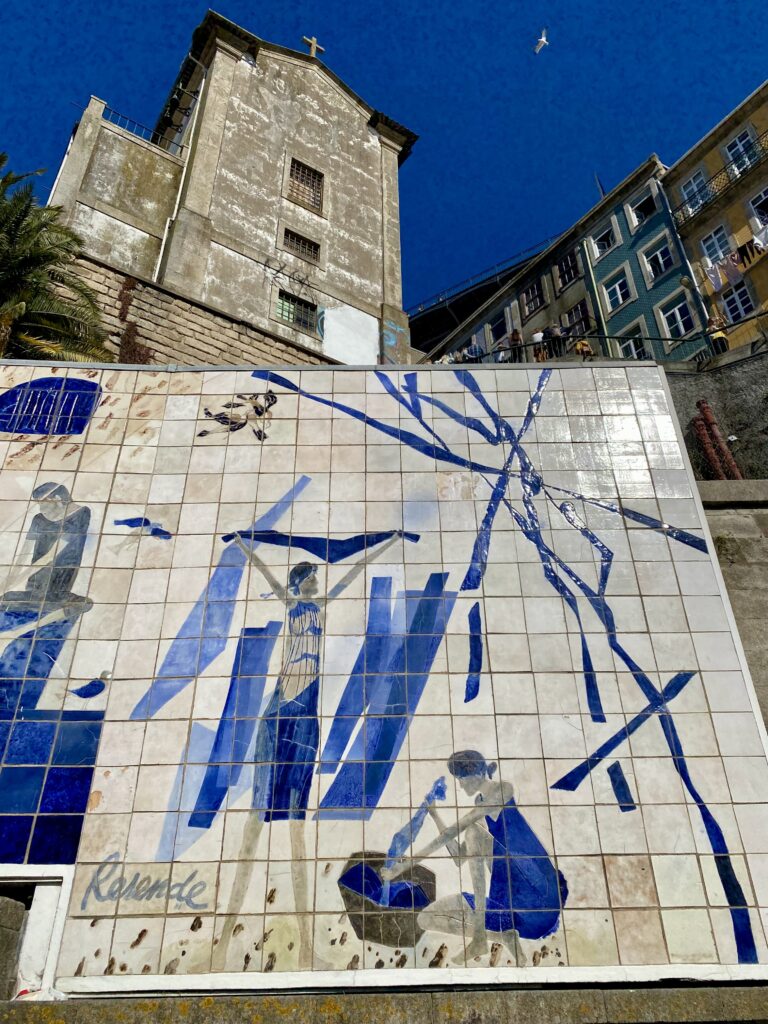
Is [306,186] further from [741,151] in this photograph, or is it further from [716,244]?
[741,151]

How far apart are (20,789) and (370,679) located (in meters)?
3.83

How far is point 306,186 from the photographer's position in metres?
26.1

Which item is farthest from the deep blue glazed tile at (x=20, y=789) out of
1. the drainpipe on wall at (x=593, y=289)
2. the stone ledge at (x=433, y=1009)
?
the drainpipe on wall at (x=593, y=289)

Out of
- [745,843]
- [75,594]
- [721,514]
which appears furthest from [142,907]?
[721,514]

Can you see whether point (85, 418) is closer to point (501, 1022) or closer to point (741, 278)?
point (501, 1022)

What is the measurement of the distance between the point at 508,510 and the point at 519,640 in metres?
1.84

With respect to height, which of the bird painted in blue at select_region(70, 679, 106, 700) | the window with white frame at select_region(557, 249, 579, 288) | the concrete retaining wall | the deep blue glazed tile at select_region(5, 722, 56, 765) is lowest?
the concrete retaining wall

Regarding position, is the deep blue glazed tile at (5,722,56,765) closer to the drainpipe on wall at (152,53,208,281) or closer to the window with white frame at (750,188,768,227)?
the drainpipe on wall at (152,53,208,281)

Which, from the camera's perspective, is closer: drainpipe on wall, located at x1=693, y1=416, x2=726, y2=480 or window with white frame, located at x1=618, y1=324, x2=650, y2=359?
drainpipe on wall, located at x1=693, y1=416, x2=726, y2=480

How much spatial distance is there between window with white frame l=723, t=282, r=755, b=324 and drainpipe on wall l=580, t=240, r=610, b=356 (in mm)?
5371

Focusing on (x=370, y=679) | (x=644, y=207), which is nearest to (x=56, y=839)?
(x=370, y=679)

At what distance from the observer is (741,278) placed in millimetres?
31828

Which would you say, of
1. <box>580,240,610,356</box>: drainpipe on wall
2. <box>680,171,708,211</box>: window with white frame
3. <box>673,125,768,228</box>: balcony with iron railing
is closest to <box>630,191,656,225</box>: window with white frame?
<box>680,171,708,211</box>: window with white frame

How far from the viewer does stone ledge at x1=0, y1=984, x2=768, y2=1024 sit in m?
5.12
